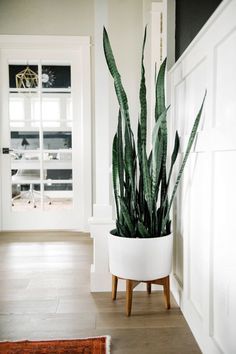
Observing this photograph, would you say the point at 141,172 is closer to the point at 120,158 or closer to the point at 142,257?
the point at 120,158

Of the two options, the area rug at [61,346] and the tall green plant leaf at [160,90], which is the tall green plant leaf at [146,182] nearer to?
the tall green plant leaf at [160,90]

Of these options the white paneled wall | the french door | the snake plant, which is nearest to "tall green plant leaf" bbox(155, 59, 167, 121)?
the snake plant

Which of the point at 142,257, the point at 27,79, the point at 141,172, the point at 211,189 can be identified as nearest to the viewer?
the point at 211,189

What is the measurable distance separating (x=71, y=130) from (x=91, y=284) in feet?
7.00

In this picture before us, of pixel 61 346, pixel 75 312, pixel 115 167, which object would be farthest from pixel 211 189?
pixel 75 312

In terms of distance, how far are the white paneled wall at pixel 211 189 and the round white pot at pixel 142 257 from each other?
120mm

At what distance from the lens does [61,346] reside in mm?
1326

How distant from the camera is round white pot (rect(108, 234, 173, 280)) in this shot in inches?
60.4

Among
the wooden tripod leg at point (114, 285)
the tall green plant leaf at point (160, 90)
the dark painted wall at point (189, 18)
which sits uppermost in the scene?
the dark painted wall at point (189, 18)

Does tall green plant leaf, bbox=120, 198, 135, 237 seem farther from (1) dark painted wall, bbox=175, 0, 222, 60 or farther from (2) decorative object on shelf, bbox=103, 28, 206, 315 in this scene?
(1) dark painted wall, bbox=175, 0, 222, 60

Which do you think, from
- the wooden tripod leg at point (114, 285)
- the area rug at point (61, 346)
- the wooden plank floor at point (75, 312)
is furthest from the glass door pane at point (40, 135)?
the area rug at point (61, 346)

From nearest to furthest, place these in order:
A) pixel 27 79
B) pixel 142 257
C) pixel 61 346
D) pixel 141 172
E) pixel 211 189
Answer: pixel 211 189 → pixel 61 346 → pixel 142 257 → pixel 141 172 → pixel 27 79

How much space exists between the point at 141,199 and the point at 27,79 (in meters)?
2.58

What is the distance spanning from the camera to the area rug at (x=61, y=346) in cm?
129
